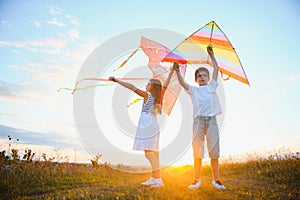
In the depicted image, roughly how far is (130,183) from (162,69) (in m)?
3.04

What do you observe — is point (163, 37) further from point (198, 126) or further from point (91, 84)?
point (198, 126)

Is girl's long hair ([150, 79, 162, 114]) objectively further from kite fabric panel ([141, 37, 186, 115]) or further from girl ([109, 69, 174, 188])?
kite fabric panel ([141, 37, 186, 115])

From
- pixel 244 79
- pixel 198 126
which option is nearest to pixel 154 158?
pixel 198 126

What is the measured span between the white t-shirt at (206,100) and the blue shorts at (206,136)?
0.12 m

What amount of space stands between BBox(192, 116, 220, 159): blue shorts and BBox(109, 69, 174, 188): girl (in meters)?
0.87

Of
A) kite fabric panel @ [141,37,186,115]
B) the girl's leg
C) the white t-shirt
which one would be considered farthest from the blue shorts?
kite fabric panel @ [141,37,186,115]

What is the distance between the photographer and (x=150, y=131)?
620 cm

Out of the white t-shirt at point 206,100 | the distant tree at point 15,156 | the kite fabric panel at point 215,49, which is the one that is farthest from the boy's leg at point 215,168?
the distant tree at point 15,156

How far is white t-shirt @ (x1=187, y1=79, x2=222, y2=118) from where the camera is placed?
232 inches

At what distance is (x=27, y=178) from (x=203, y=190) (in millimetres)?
4639

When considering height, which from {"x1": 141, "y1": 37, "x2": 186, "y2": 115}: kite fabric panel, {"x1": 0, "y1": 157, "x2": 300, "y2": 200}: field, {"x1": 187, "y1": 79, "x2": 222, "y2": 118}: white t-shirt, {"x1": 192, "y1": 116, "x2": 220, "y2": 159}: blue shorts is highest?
{"x1": 141, "y1": 37, "x2": 186, "y2": 115}: kite fabric panel

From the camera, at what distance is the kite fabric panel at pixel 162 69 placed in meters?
7.62

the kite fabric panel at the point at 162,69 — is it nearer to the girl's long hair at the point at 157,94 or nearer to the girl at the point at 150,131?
the girl's long hair at the point at 157,94

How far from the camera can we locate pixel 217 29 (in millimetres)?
7160
